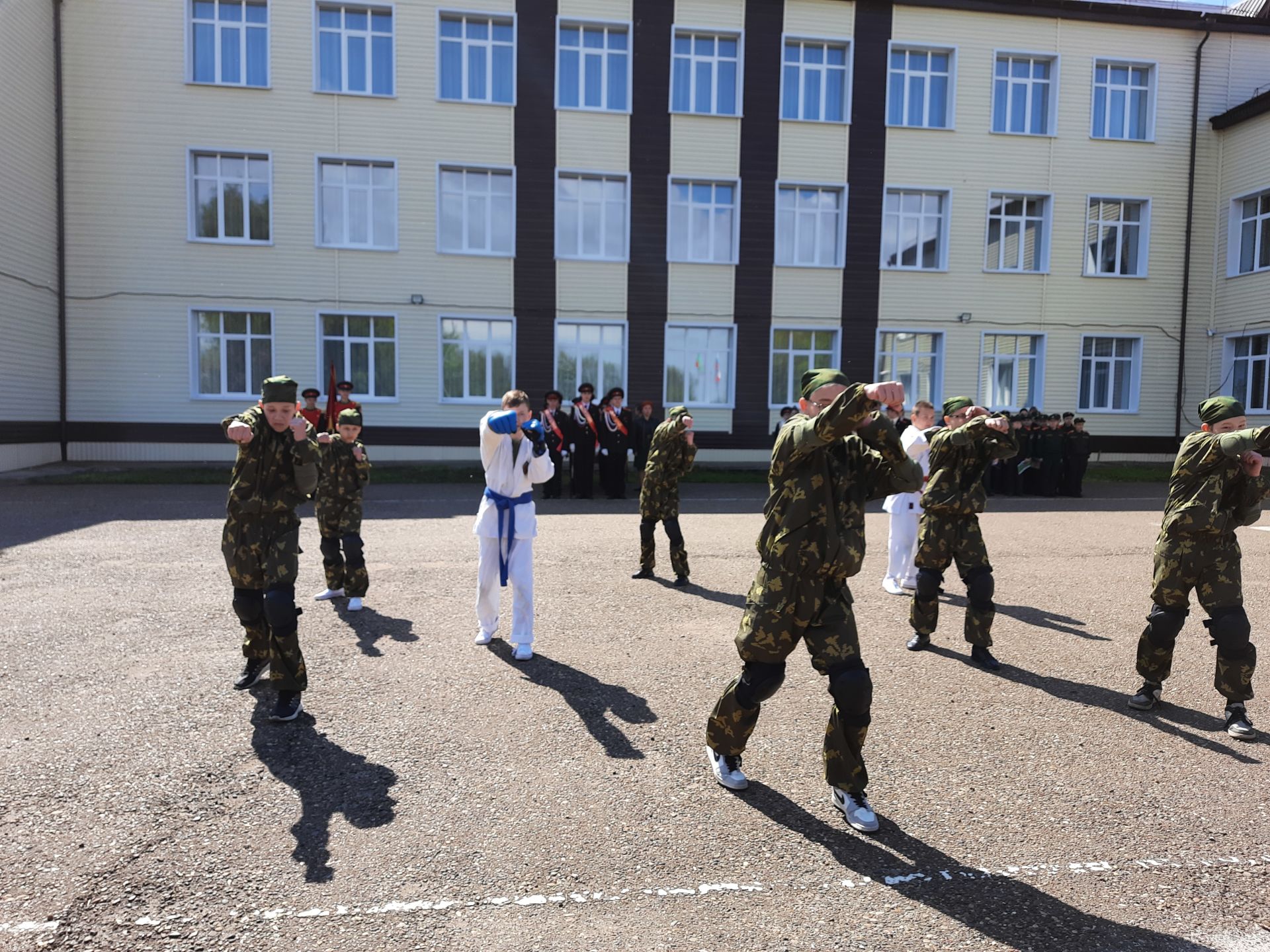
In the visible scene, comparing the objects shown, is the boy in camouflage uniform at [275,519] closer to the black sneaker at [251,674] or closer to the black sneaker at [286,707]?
the black sneaker at [286,707]

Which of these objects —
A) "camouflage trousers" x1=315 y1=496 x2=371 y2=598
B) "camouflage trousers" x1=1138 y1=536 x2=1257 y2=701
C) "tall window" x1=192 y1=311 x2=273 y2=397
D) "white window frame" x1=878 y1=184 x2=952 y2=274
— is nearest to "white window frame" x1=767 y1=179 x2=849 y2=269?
"white window frame" x1=878 y1=184 x2=952 y2=274

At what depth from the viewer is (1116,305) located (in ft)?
76.5

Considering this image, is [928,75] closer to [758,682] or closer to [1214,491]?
[1214,491]

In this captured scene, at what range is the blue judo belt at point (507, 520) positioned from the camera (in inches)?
241

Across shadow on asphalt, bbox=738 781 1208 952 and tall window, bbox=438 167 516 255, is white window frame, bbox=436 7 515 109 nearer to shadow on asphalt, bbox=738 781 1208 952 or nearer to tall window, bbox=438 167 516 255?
tall window, bbox=438 167 516 255

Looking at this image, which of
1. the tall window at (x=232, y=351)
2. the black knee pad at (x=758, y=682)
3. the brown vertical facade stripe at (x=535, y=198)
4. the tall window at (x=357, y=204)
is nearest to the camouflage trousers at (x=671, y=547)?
the black knee pad at (x=758, y=682)

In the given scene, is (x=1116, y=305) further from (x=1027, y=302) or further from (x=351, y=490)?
(x=351, y=490)

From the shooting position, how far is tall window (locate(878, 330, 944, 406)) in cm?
2286

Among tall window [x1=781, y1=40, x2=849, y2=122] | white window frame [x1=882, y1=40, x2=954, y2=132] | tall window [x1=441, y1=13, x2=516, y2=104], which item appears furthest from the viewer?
white window frame [x1=882, y1=40, x2=954, y2=132]

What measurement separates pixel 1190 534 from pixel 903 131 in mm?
20402

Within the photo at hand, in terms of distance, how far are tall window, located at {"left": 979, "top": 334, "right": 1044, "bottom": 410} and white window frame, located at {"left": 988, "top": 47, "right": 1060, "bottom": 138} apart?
5.71 m

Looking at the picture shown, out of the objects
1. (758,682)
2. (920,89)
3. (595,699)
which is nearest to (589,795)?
(758,682)

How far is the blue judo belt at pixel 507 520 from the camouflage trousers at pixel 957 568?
3.18m

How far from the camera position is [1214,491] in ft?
15.9
